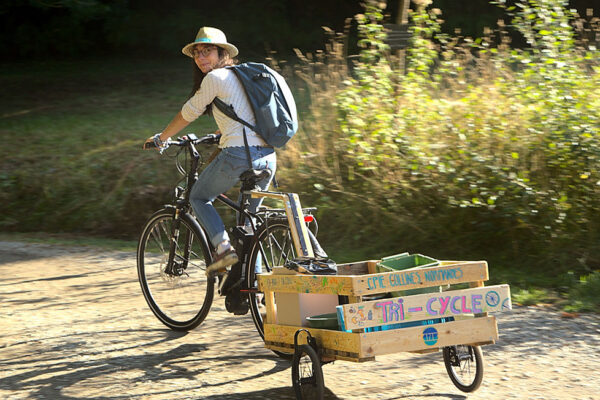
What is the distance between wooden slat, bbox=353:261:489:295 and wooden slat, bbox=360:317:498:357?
0.21 meters

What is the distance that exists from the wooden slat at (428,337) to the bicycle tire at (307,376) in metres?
0.31

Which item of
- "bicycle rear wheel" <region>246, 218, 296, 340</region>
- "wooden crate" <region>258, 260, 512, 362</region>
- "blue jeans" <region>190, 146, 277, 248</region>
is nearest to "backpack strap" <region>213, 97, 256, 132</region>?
"blue jeans" <region>190, 146, 277, 248</region>

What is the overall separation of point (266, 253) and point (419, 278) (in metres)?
1.38

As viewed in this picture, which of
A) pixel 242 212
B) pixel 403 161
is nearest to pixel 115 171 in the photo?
pixel 403 161

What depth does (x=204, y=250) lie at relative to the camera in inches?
221

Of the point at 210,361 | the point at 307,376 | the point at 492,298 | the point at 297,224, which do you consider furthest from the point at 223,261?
the point at 492,298

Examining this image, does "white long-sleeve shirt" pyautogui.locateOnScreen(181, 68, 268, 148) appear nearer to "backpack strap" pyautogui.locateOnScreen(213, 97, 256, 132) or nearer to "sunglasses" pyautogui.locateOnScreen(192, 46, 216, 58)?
"backpack strap" pyautogui.locateOnScreen(213, 97, 256, 132)

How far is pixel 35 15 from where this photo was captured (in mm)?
17609

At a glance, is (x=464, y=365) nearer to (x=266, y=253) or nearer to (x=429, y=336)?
(x=429, y=336)

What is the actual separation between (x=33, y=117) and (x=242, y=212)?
33.3 feet

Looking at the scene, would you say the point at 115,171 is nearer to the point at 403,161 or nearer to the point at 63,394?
the point at 403,161

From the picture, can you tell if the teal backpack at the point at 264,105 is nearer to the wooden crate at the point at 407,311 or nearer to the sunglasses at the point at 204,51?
the sunglasses at the point at 204,51

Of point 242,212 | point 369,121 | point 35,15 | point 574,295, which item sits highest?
point 35,15

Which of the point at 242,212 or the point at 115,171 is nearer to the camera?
the point at 242,212
